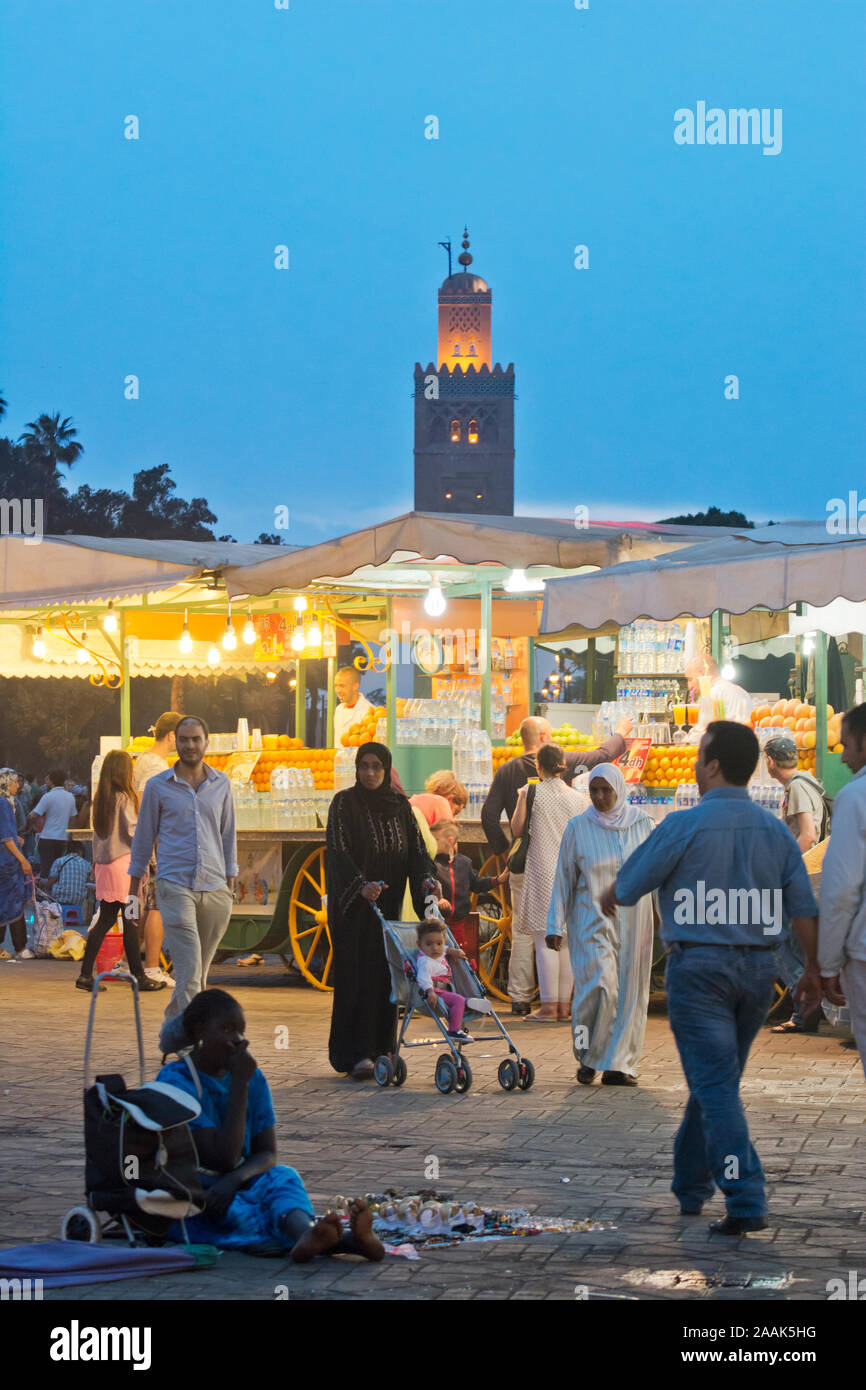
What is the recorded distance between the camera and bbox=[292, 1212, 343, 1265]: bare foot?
554 centimetres

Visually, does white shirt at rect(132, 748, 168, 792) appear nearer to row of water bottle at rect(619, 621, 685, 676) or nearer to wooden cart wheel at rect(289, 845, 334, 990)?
wooden cart wheel at rect(289, 845, 334, 990)

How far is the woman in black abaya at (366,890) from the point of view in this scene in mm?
9812

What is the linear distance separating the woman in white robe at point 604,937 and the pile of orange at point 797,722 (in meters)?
3.05

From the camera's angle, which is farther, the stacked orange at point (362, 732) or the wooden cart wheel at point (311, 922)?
the stacked orange at point (362, 732)

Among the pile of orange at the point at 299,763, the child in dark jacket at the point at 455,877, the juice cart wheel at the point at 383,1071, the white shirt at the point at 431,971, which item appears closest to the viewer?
the white shirt at the point at 431,971

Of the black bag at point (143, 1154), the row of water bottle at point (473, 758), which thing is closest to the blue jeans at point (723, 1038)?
the black bag at point (143, 1154)

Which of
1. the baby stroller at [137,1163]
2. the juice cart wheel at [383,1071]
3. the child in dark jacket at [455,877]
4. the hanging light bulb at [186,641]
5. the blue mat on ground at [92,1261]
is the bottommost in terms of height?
the juice cart wheel at [383,1071]

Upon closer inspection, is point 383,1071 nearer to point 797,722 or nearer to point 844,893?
point 844,893

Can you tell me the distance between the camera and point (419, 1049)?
11.2 metres

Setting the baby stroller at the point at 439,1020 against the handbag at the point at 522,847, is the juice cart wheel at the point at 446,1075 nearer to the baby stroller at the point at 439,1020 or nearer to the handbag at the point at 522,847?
the baby stroller at the point at 439,1020

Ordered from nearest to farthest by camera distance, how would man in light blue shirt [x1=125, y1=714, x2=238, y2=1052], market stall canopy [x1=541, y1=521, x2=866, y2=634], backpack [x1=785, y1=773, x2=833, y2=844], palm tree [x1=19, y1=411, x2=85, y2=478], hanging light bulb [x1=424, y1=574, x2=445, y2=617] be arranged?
man in light blue shirt [x1=125, y1=714, x2=238, y2=1052], market stall canopy [x1=541, y1=521, x2=866, y2=634], backpack [x1=785, y1=773, x2=833, y2=844], hanging light bulb [x1=424, y1=574, x2=445, y2=617], palm tree [x1=19, y1=411, x2=85, y2=478]

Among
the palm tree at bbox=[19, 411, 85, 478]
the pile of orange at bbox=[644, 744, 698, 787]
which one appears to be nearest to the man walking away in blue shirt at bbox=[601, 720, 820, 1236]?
the pile of orange at bbox=[644, 744, 698, 787]

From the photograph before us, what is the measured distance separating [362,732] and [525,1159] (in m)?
7.83

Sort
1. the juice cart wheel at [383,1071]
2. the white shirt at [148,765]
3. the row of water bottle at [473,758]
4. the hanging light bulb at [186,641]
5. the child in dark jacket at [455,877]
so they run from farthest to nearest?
the hanging light bulb at [186,641]
the white shirt at [148,765]
the row of water bottle at [473,758]
the child in dark jacket at [455,877]
the juice cart wheel at [383,1071]
